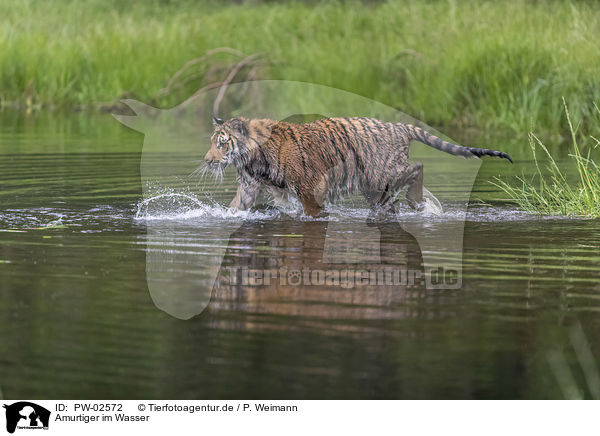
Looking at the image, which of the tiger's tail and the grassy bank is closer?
the tiger's tail

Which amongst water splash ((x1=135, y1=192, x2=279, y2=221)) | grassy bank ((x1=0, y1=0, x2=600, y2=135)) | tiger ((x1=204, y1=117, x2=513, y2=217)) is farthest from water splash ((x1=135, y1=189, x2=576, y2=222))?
grassy bank ((x1=0, y1=0, x2=600, y2=135))

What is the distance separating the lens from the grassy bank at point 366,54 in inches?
691

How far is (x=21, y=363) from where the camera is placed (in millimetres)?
5160

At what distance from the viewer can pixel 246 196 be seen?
10070 millimetres

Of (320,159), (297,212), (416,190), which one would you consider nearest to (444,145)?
(416,190)

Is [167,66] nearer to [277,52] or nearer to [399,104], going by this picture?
[277,52]

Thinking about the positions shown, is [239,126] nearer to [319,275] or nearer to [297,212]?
[297,212]

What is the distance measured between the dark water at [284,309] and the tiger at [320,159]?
0.30 meters

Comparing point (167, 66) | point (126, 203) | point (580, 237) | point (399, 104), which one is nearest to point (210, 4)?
point (167, 66)

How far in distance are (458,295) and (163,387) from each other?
2404 millimetres

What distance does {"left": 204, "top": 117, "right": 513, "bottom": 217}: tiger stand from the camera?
977cm

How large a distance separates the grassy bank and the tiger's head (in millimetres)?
7819
